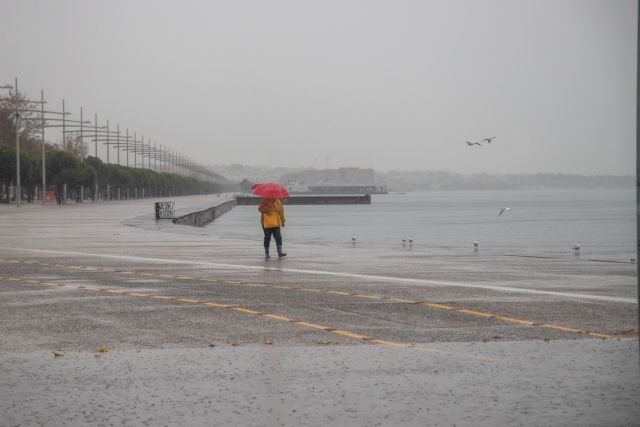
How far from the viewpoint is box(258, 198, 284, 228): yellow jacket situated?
915 inches

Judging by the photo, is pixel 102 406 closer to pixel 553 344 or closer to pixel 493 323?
pixel 553 344

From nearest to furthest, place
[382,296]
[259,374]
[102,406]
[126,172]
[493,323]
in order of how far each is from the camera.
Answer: [102,406], [259,374], [493,323], [382,296], [126,172]

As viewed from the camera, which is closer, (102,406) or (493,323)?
(102,406)

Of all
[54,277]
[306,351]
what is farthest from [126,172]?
[306,351]

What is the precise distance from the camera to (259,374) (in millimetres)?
8445

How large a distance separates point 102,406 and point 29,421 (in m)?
0.59

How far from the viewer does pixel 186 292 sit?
15578 mm

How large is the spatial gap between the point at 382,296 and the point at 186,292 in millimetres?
3078

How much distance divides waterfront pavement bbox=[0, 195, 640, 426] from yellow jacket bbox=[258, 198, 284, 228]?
145 inches

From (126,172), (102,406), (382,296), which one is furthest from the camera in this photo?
(126,172)

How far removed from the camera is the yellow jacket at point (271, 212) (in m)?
23.2

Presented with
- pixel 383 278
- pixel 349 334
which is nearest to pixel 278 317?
pixel 349 334

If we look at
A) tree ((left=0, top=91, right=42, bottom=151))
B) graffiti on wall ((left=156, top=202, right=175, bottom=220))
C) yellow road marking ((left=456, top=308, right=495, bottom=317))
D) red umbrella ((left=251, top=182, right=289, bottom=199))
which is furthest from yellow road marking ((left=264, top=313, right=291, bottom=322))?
tree ((left=0, top=91, right=42, bottom=151))

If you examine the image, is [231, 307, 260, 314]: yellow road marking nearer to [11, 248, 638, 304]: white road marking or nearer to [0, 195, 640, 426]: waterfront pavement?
[0, 195, 640, 426]: waterfront pavement
